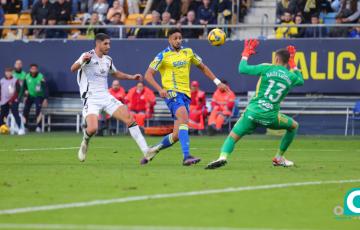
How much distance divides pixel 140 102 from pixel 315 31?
5.89 meters

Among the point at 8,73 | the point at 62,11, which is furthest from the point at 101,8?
the point at 8,73

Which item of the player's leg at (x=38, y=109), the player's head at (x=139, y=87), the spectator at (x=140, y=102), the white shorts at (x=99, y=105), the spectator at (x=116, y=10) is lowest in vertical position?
the player's leg at (x=38, y=109)

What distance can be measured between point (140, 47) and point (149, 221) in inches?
837

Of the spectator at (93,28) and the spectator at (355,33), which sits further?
the spectator at (93,28)

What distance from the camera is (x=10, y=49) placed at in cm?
3184

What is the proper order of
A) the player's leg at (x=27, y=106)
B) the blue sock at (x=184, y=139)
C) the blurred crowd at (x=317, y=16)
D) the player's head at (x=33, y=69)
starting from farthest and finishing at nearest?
the player's leg at (x=27, y=106) → the player's head at (x=33, y=69) → the blurred crowd at (x=317, y=16) → the blue sock at (x=184, y=139)

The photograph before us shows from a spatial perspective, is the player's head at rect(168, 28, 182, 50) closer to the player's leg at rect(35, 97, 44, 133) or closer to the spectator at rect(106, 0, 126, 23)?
the spectator at rect(106, 0, 126, 23)

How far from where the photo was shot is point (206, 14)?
29.4 m

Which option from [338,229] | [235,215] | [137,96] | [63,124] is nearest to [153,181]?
[235,215]

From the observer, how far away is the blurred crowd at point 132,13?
97.0ft

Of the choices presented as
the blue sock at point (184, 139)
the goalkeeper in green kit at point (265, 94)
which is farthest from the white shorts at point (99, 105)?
the goalkeeper in green kit at point (265, 94)

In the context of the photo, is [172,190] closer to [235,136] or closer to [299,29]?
[235,136]

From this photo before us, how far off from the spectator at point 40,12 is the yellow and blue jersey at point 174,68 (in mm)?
15869

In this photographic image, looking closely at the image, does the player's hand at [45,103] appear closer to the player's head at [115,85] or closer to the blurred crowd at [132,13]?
the blurred crowd at [132,13]
